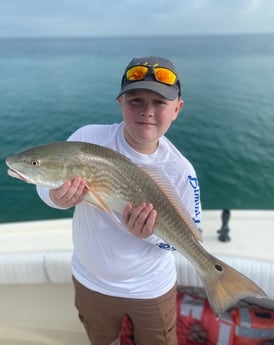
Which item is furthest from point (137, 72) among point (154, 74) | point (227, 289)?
point (227, 289)

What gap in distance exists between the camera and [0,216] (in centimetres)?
804

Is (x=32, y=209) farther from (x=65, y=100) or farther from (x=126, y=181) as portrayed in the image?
(x=65, y=100)

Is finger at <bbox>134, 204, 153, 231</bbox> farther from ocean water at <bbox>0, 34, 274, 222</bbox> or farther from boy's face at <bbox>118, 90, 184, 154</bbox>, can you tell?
ocean water at <bbox>0, 34, 274, 222</bbox>

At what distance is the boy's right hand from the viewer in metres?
1.74

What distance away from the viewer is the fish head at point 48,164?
1810mm

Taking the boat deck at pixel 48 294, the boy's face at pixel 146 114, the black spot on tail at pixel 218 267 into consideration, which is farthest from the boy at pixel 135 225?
the boat deck at pixel 48 294

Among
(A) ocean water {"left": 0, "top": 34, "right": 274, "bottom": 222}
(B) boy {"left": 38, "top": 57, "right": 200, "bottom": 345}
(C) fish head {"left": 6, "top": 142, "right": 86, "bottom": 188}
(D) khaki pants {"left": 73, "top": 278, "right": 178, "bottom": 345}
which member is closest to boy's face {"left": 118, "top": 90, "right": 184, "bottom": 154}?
(B) boy {"left": 38, "top": 57, "right": 200, "bottom": 345}

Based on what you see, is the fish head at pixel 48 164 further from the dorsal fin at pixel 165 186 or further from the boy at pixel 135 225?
the dorsal fin at pixel 165 186

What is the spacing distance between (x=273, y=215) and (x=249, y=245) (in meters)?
0.61

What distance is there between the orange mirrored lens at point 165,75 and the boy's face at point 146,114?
0.29 ft

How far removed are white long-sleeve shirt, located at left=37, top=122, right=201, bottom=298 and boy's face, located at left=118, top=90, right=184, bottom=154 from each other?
0.13 meters

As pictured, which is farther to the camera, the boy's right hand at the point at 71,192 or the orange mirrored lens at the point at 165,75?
the orange mirrored lens at the point at 165,75

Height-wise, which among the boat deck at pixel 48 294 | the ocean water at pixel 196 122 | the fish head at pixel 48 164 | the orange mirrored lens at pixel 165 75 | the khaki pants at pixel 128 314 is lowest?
the ocean water at pixel 196 122

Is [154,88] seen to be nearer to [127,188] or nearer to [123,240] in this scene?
[127,188]
